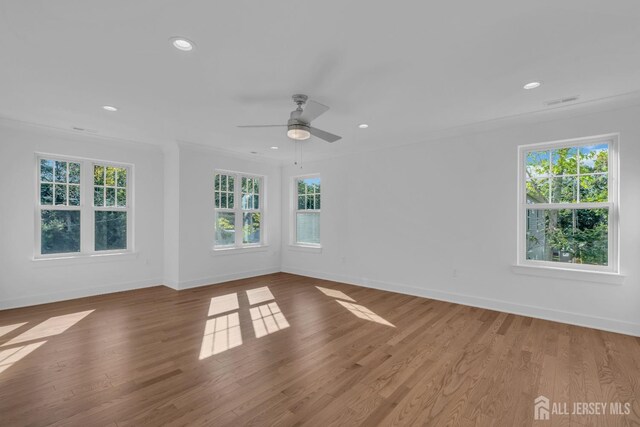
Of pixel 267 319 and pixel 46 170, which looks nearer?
pixel 267 319

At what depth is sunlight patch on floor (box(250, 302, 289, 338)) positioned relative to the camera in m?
3.40

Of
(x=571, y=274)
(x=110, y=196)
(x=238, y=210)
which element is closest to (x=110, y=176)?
(x=110, y=196)

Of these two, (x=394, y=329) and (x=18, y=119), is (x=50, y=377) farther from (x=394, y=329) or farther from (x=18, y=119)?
(x=18, y=119)

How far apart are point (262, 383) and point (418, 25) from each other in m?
2.84

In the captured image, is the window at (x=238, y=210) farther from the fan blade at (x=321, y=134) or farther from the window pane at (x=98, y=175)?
the fan blade at (x=321, y=134)

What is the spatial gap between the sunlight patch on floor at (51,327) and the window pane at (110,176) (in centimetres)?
216

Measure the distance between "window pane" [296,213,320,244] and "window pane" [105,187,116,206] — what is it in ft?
11.4

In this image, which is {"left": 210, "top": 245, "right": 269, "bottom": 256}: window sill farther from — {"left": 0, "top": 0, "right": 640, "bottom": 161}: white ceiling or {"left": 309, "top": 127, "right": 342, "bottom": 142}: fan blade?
{"left": 309, "top": 127, "right": 342, "bottom": 142}: fan blade

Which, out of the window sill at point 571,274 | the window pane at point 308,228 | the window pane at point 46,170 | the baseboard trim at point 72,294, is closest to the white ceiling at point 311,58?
the window pane at point 46,170

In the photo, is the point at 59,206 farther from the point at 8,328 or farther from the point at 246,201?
the point at 246,201

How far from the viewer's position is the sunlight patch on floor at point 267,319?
11.2ft

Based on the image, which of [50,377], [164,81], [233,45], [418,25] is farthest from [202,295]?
[418,25]

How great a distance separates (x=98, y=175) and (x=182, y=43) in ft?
12.6

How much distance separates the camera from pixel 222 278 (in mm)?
5824
